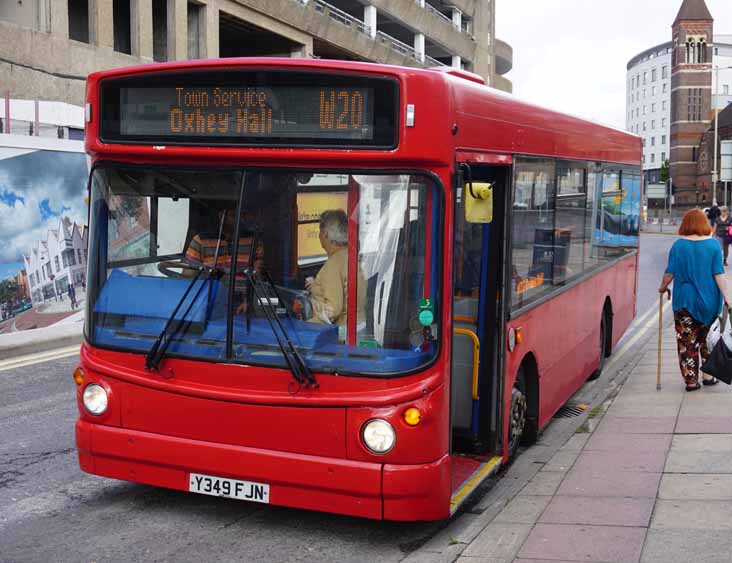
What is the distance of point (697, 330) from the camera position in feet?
32.2

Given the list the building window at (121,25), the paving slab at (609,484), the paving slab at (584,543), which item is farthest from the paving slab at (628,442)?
the building window at (121,25)

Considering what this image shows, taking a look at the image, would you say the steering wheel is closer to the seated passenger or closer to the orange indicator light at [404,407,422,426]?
the seated passenger

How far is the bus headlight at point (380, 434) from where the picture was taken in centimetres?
527

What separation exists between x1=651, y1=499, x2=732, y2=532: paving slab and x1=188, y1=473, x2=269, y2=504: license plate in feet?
7.43

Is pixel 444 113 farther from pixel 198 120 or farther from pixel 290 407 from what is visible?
pixel 290 407

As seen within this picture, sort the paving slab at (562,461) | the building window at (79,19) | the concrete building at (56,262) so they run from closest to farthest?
1. the paving slab at (562,461)
2. the concrete building at (56,262)
3. the building window at (79,19)

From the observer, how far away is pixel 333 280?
5.41 meters

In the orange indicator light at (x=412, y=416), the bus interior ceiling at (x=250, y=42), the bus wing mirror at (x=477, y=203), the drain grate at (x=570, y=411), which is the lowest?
the drain grate at (x=570, y=411)

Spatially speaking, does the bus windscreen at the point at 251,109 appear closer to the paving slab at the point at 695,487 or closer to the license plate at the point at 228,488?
the license plate at the point at 228,488

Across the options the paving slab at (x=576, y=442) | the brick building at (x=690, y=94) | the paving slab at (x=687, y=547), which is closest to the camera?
the paving slab at (x=687, y=547)

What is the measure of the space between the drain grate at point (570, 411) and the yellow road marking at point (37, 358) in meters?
6.67

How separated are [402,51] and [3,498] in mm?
43541

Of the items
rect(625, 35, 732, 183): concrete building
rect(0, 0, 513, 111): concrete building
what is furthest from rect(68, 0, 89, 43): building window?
rect(625, 35, 732, 183): concrete building

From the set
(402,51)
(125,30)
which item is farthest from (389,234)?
(402,51)
